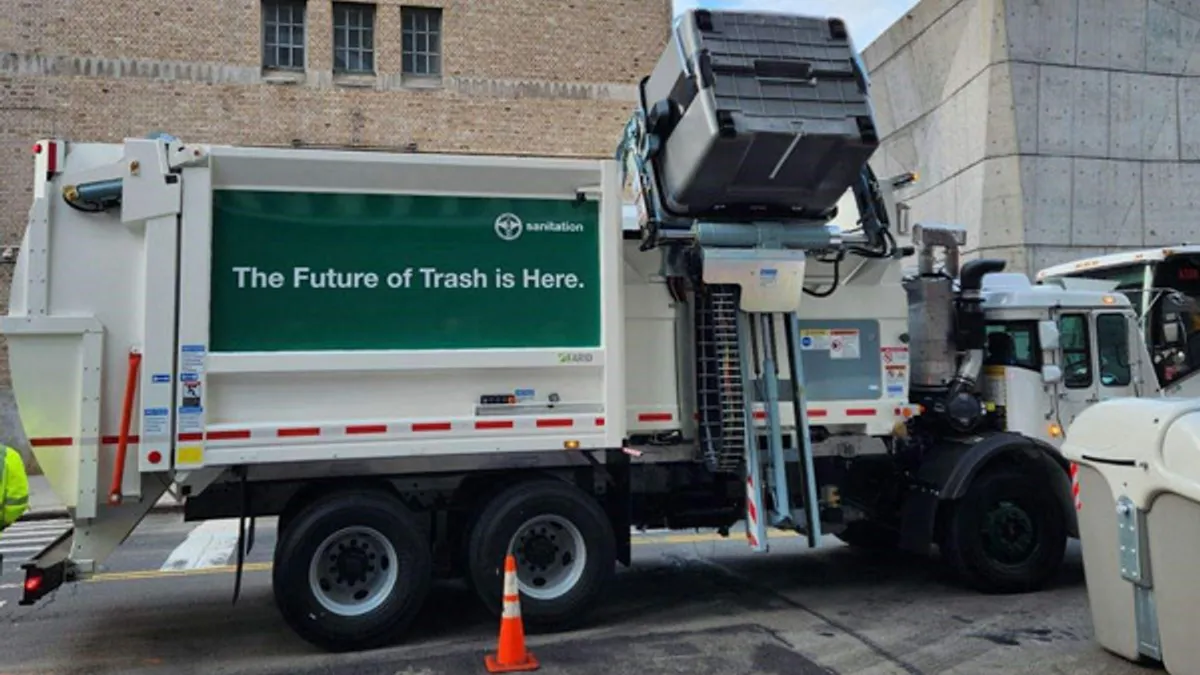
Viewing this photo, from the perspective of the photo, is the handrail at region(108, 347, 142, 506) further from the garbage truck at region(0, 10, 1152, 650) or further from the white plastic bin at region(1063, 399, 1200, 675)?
the white plastic bin at region(1063, 399, 1200, 675)

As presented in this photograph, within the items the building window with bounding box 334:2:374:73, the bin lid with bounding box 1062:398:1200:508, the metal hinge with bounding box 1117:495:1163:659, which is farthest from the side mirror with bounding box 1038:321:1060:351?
the building window with bounding box 334:2:374:73

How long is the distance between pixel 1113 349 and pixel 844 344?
2.34 metres

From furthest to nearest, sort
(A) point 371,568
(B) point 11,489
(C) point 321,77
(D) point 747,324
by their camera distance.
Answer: (C) point 321,77, (D) point 747,324, (A) point 371,568, (B) point 11,489

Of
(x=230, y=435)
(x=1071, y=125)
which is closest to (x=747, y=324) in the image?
(x=230, y=435)

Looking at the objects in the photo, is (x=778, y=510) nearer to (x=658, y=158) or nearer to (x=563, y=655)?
(x=563, y=655)

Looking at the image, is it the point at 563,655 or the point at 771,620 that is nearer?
the point at 563,655

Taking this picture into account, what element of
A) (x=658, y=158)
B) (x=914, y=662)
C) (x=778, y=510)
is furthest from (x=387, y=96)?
(x=914, y=662)

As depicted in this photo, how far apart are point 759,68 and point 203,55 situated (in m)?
14.6

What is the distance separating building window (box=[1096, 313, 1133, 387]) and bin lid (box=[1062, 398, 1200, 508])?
84.3 inches

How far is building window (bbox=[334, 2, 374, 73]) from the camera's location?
1784cm

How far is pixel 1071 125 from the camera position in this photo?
15711mm

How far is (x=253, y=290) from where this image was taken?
5.41 metres

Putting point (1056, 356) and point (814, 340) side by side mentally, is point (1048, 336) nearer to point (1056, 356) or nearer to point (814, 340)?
point (1056, 356)

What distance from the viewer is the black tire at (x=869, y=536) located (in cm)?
768
